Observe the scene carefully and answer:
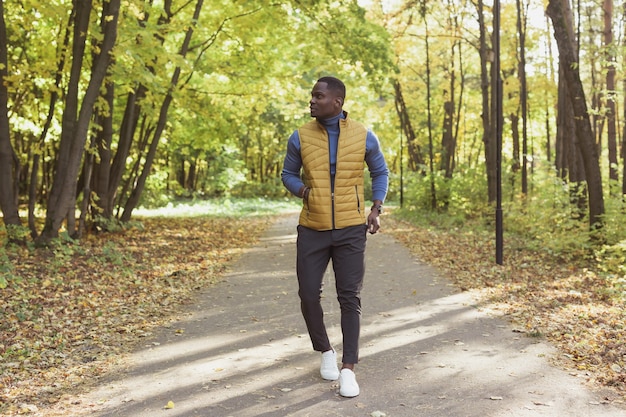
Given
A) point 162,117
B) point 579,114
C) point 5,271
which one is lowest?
point 5,271

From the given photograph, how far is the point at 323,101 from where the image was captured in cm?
454

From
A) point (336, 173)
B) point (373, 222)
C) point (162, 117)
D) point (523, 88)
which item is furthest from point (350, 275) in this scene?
point (523, 88)

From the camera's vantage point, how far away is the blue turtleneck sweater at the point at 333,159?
15.3ft

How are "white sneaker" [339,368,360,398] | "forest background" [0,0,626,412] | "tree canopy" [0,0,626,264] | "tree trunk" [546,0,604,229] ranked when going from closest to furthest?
"white sneaker" [339,368,360,398] < "forest background" [0,0,626,412] < "tree canopy" [0,0,626,264] < "tree trunk" [546,0,604,229]

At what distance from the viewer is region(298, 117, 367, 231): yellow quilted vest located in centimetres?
462

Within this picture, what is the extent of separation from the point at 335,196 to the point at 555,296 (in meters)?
4.85

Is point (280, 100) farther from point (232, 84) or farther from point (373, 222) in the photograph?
point (373, 222)

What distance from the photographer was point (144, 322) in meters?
7.10

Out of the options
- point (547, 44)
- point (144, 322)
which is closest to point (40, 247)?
point (144, 322)

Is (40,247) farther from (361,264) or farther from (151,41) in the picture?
(361,264)

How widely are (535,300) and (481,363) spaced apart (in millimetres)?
3101

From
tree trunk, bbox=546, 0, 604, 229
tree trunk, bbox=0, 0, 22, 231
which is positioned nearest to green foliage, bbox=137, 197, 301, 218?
tree trunk, bbox=0, 0, 22, 231

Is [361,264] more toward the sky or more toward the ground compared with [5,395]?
more toward the sky

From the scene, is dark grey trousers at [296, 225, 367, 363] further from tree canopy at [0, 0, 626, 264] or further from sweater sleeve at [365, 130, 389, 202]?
tree canopy at [0, 0, 626, 264]
